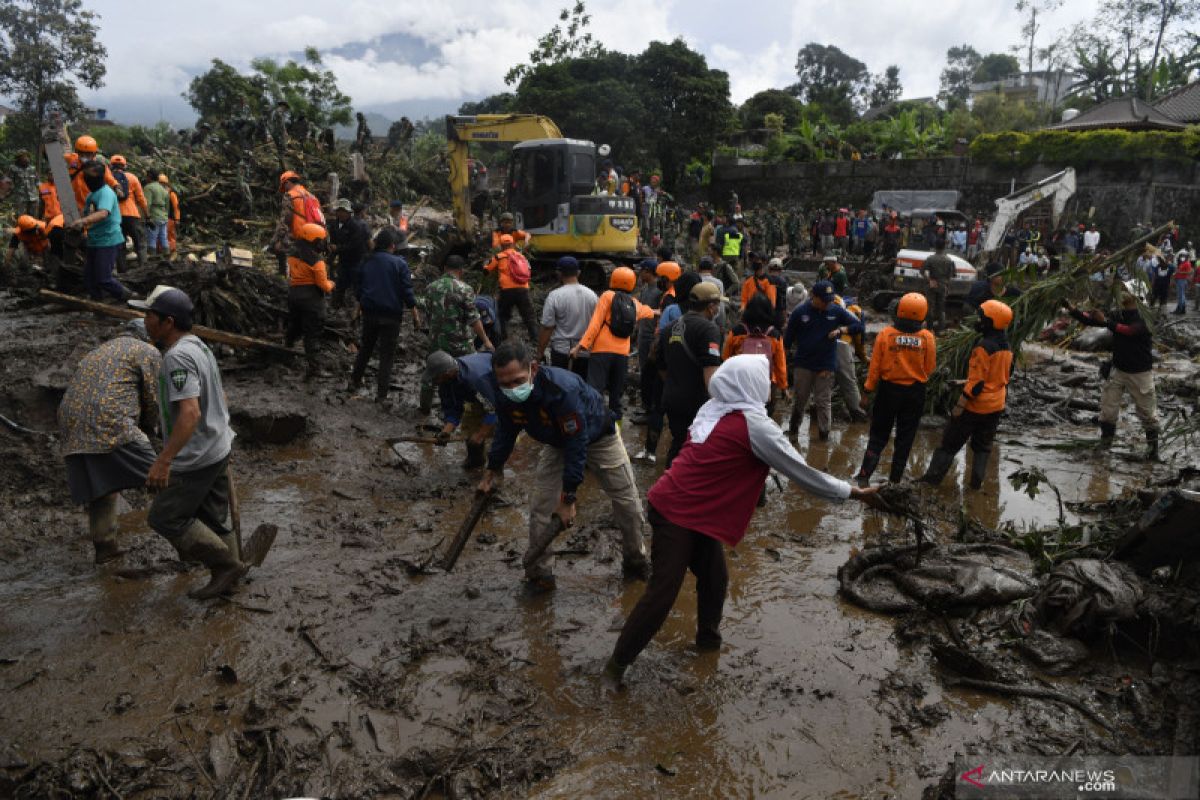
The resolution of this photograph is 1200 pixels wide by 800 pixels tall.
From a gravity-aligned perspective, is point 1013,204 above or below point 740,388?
above

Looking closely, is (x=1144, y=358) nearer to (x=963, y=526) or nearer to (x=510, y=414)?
(x=963, y=526)

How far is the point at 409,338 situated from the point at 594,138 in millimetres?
23421

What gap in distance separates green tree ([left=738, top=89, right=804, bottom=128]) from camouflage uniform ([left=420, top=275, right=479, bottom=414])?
3431 centimetres

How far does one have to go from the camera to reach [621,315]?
651 cm

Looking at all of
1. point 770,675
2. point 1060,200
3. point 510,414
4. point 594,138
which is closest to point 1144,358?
point 770,675

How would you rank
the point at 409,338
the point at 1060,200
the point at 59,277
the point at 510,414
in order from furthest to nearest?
the point at 1060,200, the point at 409,338, the point at 59,277, the point at 510,414

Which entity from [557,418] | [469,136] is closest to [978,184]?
[469,136]

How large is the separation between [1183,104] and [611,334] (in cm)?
3475

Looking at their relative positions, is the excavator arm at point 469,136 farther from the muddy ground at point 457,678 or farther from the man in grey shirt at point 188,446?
the man in grey shirt at point 188,446

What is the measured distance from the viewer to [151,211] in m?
11.1

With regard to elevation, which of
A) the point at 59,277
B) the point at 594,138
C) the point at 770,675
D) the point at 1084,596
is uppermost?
the point at 594,138

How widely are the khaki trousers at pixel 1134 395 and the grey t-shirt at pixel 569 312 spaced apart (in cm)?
533

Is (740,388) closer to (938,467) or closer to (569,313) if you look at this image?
(569,313)

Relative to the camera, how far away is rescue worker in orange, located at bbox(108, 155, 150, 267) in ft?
31.3
